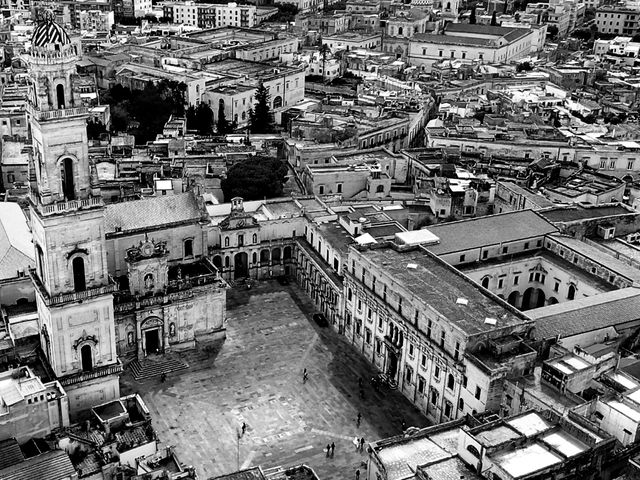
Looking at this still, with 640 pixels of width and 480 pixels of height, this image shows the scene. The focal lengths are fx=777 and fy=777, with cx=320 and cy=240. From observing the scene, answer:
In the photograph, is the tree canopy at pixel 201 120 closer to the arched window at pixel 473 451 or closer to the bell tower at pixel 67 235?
the bell tower at pixel 67 235

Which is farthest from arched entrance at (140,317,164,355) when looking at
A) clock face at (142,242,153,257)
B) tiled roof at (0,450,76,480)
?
tiled roof at (0,450,76,480)

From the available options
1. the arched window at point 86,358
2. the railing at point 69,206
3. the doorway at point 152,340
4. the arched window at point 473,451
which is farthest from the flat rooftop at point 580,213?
the arched window at point 86,358

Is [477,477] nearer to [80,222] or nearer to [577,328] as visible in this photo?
[577,328]

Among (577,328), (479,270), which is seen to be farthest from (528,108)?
(577,328)

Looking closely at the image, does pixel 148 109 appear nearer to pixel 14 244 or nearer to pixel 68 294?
pixel 14 244

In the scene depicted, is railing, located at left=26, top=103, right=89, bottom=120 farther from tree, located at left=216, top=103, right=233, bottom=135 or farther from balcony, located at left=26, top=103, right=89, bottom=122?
tree, located at left=216, top=103, right=233, bottom=135

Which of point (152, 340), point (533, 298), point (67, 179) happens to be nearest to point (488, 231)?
point (533, 298)
